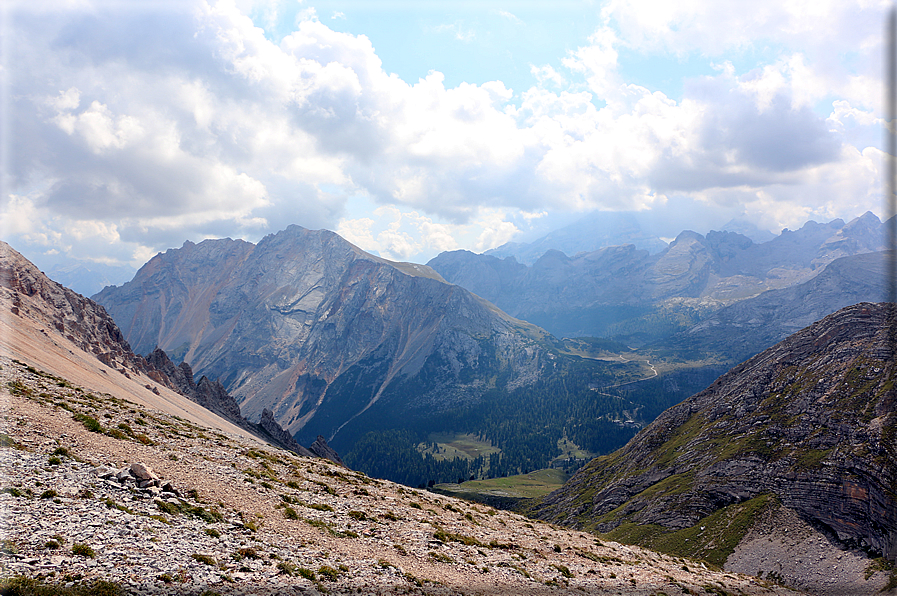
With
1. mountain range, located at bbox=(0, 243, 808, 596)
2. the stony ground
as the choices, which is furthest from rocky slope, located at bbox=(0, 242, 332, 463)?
the stony ground

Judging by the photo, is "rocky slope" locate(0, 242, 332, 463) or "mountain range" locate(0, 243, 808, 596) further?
"rocky slope" locate(0, 242, 332, 463)

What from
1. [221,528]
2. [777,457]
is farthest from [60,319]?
[777,457]

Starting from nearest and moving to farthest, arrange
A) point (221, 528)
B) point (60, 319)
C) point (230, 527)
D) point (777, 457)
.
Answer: point (221, 528)
point (230, 527)
point (777, 457)
point (60, 319)

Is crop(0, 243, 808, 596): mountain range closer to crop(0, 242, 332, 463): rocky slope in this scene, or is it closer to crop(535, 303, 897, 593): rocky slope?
crop(0, 242, 332, 463): rocky slope

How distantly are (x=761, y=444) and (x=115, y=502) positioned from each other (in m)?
131

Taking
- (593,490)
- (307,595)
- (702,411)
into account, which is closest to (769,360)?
(702,411)

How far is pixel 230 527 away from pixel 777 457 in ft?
391

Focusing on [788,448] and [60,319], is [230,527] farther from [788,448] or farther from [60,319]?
[788,448]

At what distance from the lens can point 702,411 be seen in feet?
487

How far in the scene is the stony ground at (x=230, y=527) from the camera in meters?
21.8

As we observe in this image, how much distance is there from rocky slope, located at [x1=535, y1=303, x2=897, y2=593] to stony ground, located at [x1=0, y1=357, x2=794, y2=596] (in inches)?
1706

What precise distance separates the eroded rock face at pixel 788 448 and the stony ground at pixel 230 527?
44.8m

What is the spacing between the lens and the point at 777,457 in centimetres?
10138

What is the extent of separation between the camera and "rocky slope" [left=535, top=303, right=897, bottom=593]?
81.8 meters
